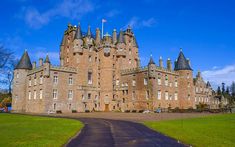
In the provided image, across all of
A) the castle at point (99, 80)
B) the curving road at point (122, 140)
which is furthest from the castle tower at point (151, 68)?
the curving road at point (122, 140)

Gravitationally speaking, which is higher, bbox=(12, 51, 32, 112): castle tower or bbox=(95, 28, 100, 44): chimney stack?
bbox=(95, 28, 100, 44): chimney stack

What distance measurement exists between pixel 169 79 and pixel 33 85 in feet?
114

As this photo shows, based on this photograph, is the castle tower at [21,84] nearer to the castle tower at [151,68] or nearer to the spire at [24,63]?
the spire at [24,63]

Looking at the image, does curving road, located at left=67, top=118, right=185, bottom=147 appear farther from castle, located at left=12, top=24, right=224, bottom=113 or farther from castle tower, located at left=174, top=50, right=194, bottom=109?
castle tower, located at left=174, top=50, right=194, bottom=109

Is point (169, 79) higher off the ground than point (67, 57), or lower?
lower

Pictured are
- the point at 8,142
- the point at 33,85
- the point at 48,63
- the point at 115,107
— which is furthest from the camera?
the point at 115,107

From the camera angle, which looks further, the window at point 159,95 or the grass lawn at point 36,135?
the window at point 159,95

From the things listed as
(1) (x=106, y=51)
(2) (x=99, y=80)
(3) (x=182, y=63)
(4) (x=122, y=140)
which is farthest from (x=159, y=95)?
(4) (x=122, y=140)

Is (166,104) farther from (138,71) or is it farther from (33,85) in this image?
(33,85)

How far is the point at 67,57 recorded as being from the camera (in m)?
66.0

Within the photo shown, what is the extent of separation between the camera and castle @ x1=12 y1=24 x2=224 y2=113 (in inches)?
2248

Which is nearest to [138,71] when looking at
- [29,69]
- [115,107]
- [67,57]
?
[115,107]

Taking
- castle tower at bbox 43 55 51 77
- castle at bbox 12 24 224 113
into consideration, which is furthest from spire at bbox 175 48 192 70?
castle tower at bbox 43 55 51 77

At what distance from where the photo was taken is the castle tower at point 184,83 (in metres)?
64.8
